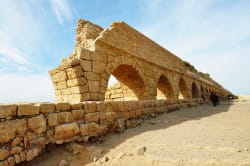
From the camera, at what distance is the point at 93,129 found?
11.5ft

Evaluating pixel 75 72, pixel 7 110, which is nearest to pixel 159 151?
pixel 7 110

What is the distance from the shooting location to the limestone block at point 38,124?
8.69 feet

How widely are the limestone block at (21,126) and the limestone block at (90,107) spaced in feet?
3.81

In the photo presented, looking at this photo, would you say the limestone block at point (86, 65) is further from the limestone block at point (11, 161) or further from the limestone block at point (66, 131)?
the limestone block at point (11, 161)

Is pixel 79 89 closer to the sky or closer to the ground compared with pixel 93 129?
closer to the sky

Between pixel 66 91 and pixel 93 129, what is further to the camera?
pixel 66 91

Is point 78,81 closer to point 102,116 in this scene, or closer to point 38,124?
point 102,116

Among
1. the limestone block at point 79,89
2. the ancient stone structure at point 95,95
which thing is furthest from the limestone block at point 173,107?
the limestone block at point 79,89

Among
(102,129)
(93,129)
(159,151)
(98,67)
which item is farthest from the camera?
(98,67)

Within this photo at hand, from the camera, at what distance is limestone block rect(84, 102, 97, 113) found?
3524 millimetres

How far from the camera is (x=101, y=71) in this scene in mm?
6941

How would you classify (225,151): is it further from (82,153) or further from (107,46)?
(107,46)

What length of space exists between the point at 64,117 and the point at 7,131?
0.91 metres

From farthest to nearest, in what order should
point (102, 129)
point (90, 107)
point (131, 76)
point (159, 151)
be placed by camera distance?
point (131, 76) → point (102, 129) → point (90, 107) → point (159, 151)
